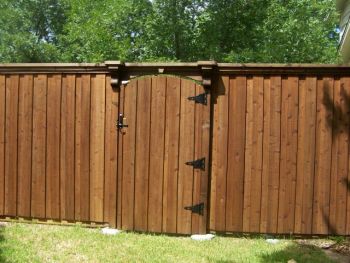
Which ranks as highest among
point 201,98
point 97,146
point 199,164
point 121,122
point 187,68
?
point 187,68

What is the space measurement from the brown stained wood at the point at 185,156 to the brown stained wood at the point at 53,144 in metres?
1.76

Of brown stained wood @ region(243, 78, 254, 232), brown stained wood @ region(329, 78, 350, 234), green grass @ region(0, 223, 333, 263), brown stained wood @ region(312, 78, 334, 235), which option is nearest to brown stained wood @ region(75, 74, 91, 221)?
green grass @ region(0, 223, 333, 263)

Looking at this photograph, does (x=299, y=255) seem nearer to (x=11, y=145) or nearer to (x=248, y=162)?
(x=248, y=162)

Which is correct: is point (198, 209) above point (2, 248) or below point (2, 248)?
above

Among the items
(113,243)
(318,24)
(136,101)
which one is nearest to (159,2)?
(318,24)

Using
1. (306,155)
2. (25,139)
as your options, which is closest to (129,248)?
(25,139)

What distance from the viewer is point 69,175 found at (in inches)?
237

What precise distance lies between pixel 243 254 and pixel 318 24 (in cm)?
1255

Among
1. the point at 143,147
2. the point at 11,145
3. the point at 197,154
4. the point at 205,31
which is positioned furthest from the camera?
the point at 205,31

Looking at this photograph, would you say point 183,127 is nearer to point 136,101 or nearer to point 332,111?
point 136,101

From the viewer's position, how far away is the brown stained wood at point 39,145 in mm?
6074

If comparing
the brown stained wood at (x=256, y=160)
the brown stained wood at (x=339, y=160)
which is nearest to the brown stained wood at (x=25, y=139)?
the brown stained wood at (x=256, y=160)

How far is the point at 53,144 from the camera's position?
6.05 meters

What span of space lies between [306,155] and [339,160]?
17.3 inches
